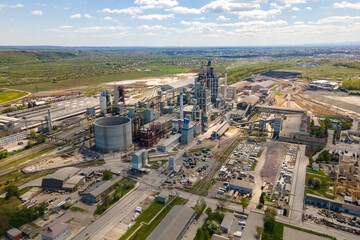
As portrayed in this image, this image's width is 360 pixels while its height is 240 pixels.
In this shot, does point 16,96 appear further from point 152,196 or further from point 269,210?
point 269,210

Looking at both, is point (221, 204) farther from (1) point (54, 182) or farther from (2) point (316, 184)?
(1) point (54, 182)

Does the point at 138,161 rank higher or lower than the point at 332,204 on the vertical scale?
higher

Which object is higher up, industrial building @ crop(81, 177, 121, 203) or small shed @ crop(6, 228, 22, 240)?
industrial building @ crop(81, 177, 121, 203)

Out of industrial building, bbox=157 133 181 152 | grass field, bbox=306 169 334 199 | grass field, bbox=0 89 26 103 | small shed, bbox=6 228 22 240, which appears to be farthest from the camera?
grass field, bbox=0 89 26 103

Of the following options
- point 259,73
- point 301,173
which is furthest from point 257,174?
point 259,73

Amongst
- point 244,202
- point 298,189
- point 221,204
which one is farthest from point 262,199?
point 298,189

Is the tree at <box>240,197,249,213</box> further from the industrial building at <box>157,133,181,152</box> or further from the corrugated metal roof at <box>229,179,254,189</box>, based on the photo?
the industrial building at <box>157,133,181,152</box>

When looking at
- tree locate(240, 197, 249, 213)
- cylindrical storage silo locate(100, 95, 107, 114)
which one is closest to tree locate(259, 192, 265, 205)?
tree locate(240, 197, 249, 213)
